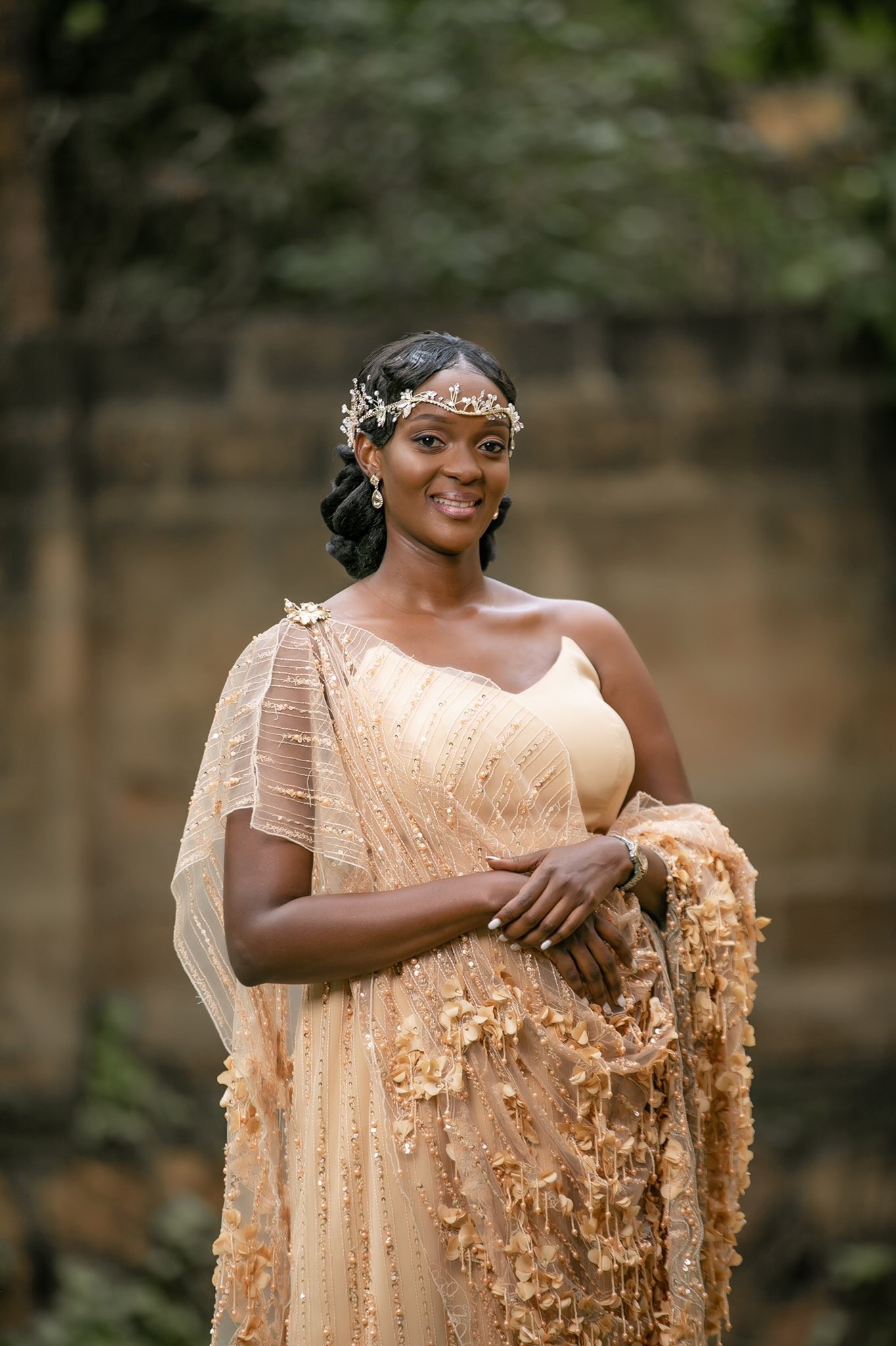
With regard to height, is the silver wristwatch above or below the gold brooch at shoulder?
below

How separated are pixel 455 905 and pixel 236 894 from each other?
34cm

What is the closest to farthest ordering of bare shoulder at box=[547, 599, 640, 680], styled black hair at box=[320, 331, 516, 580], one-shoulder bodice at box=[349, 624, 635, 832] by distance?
one-shoulder bodice at box=[349, 624, 635, 832] < styled black hair at box=[320, 331, 516, 580] < bare shoulder at box=[547, 599, 640, 680]

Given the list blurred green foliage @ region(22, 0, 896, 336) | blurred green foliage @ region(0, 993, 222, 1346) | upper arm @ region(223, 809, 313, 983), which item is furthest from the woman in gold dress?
blurred green foliage @ region(22, 0, 896, 336)

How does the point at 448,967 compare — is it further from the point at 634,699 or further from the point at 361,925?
the point at 634,699

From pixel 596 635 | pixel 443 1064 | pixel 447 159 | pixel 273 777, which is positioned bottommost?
pixel 443 1064

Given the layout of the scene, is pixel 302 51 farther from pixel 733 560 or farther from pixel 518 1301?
pixel 518 1301

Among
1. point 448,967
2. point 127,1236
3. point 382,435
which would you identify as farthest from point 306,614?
point 127,1236

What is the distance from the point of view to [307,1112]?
247 centimetres

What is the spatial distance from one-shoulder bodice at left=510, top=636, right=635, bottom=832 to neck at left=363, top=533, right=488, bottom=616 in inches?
8.3

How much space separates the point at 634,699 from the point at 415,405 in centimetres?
66

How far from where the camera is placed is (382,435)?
8.49ft

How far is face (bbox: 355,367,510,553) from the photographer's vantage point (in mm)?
2529

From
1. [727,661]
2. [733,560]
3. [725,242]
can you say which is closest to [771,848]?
[727,661]

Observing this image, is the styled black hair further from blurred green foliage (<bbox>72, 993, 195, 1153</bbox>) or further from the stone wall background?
blurred green foliage (<bbox>72, 993, 195, 1153</bbox>)
